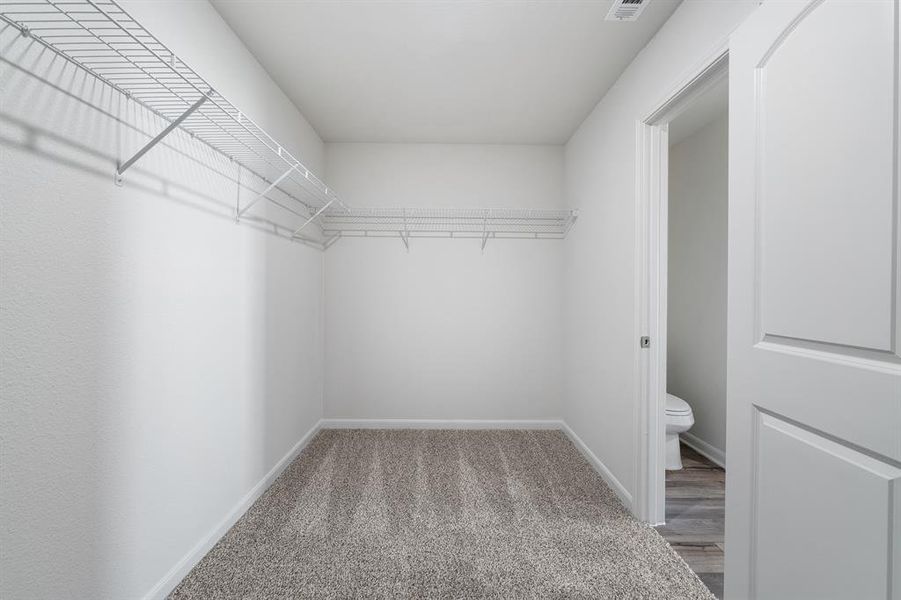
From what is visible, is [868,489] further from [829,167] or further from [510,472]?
[510,472]

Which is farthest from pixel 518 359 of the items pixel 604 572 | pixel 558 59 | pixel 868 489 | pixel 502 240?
pixel 868 489

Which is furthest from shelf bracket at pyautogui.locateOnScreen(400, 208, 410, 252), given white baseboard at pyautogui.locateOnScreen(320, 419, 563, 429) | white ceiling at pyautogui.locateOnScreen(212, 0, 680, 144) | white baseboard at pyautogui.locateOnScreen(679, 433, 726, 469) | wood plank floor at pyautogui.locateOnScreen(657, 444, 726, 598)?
white baseboard at pyautogui.locateOnScreen(679, 433, 726, 469)

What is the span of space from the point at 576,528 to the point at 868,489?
1.29 meters

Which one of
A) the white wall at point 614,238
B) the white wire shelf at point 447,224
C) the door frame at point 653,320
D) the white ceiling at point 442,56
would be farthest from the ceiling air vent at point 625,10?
the white wire shelf at point 447,224

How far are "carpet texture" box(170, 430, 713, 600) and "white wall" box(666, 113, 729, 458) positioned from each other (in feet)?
3.56

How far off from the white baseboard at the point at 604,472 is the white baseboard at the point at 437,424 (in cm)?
29

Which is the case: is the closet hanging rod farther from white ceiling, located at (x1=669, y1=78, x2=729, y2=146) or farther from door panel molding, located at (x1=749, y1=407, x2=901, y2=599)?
white ceiling, located at (x1=669, y1=78, x2=729, y2=146)

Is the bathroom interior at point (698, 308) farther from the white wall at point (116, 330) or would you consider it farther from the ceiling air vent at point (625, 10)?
the white wall at point (116, 330)

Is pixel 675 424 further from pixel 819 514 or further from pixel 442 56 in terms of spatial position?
pixel 442 56

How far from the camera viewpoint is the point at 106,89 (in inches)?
46.8

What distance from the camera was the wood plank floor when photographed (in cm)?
164

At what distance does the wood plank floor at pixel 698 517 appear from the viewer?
1643 mm

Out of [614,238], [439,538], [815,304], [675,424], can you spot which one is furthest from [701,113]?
[439,538]

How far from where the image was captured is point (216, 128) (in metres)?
1.56
